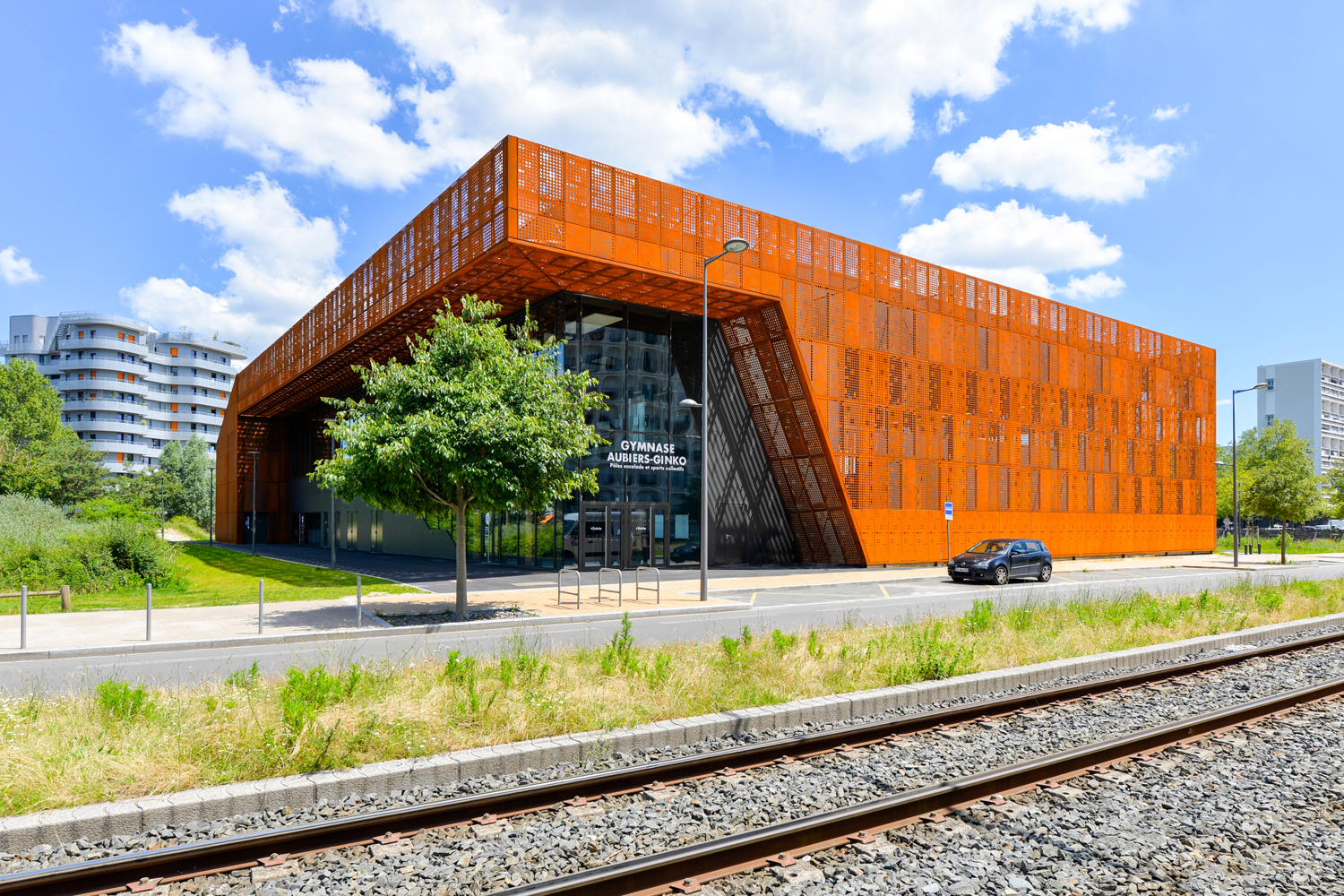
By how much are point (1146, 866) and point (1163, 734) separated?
295 cm

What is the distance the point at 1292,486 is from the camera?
4188 centimetres

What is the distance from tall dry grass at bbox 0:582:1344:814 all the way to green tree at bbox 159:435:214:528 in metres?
92.3

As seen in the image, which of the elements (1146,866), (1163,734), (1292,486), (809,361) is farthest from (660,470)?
(1292,486)

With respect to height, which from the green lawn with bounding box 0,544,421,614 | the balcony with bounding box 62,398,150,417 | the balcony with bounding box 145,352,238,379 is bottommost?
Answer: the green lawn with bounding box 0,544,421,614

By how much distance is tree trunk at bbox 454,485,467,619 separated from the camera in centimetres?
1627

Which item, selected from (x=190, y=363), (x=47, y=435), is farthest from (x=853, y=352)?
(x=190, y=363)

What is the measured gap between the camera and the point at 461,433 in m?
15.4

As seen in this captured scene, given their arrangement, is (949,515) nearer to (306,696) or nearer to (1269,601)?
(1269,601)

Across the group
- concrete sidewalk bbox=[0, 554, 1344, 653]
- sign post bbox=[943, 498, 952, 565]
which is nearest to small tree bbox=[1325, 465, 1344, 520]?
sign post bbox=[943, 498, 952, 565]

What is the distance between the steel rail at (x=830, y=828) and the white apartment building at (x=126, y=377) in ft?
381

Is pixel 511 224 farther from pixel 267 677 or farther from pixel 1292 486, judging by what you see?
pixel 1292 486

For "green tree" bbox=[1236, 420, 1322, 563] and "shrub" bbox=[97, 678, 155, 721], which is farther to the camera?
"green tree" bbox=[1236, 420, 1322, 563]

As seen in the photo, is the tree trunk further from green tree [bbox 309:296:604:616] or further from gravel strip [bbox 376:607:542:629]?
gravel strip [bbox 376:607:542:629]

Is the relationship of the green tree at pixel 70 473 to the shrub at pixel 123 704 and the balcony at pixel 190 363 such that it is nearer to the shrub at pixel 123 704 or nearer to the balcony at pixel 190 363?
the balcony at pixel 190 363
